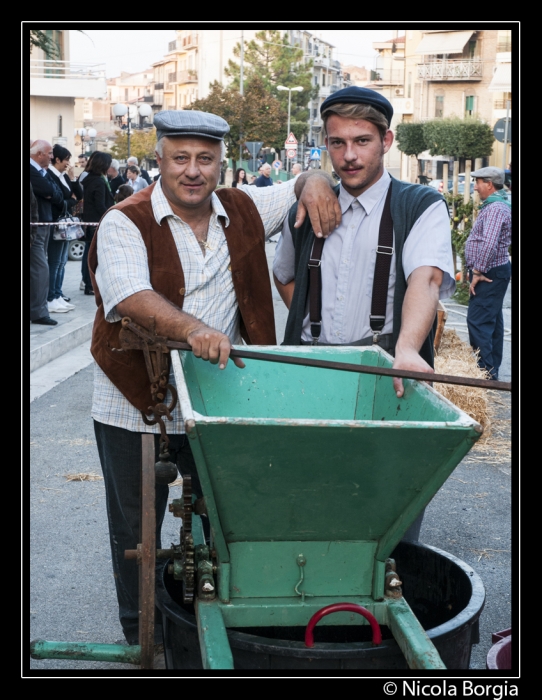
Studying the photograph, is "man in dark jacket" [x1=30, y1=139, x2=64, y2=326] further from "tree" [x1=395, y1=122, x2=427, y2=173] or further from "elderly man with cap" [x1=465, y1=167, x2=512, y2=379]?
"tree" [x1=395, y1=122, x2=427, y2=173]

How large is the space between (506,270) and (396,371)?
656 cm

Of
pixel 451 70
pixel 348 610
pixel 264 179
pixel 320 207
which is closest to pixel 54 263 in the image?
pixel 320 207

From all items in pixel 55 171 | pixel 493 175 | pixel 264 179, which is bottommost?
pixel 493 175

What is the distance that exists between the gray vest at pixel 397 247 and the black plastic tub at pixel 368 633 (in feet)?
2.73

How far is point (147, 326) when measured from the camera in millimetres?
3014

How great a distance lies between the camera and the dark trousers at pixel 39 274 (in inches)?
385

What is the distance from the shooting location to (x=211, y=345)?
2.83 meters

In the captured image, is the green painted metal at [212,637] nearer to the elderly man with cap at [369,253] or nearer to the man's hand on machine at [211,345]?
the man's hand on machine at [211,345]

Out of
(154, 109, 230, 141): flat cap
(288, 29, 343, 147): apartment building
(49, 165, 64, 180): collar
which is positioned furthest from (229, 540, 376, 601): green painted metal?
(288, 29, 343, 147): apartment building

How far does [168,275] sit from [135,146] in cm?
6312

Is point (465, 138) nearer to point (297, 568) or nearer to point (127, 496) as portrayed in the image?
point (127, 496)

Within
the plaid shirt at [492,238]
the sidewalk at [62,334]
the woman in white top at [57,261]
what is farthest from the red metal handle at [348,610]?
the woman in white top at [57,261]
